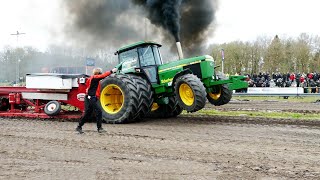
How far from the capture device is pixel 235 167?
5.61 metres

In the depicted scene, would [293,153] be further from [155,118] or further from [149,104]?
[155,118]

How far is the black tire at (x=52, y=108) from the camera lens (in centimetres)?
1151

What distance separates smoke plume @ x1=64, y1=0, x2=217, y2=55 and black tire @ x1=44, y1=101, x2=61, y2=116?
540 centimetres

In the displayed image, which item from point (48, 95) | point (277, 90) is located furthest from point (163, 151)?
point (277, 90)

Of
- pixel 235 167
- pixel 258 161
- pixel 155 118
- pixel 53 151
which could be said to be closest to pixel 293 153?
pixel 258 161

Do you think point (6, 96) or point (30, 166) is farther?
point (6, 96)

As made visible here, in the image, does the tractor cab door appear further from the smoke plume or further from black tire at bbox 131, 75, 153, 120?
the smoke plume

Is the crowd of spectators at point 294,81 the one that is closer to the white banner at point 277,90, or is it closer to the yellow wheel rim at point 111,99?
the white banner at point 277,90

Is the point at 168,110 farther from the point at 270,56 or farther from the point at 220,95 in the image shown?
the point at 270,56

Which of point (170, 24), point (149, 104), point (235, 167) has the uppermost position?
point (170, 24)

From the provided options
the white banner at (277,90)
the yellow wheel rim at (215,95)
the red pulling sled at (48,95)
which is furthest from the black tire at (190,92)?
the white banner at (277,90)

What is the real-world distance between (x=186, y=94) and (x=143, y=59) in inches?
78.5

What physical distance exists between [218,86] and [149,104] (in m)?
2.03

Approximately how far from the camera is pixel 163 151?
6777 millimetres
